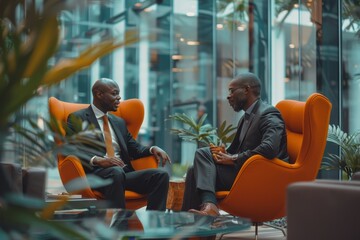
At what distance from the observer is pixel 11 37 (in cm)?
92

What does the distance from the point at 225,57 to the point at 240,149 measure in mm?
4196

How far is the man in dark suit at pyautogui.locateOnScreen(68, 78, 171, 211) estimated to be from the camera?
4.38m

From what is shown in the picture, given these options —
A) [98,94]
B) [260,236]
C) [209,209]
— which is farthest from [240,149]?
[98,94]

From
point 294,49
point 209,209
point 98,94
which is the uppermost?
point 294,49

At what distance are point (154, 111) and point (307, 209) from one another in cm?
788

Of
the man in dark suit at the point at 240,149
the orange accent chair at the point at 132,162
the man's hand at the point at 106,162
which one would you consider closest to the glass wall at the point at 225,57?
the orange accent chair at the point at 132,162

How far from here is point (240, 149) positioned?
4539 mm

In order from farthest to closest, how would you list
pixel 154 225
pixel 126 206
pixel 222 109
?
pixel 222 109 < pixel 126 206 < pixel 154 225

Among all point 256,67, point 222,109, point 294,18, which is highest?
point 294,18

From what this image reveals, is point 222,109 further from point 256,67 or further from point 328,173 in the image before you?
point 328,173

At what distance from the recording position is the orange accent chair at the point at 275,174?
419cm

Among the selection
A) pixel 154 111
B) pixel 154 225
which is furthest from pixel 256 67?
pixel 154 225

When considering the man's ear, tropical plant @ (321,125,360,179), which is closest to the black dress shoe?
the man's ear

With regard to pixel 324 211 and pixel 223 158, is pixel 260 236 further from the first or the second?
pixel 324 211
